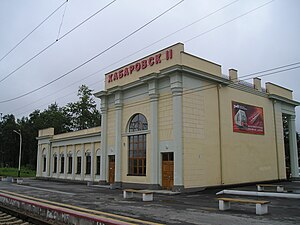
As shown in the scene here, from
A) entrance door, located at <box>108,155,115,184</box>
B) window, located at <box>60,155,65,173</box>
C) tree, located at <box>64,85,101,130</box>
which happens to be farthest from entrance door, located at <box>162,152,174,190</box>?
tree, located at <box>64,85,101,130</box>

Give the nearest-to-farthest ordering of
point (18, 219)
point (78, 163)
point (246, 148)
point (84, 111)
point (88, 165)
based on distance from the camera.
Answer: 1. point (18, 219)
2. point (246, 148)
3. point (88, 165)
4. point (78, 163)
5. point (84, 111)

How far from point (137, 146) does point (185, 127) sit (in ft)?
17.5

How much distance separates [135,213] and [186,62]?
13.5 meters

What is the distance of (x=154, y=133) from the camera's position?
76.1ft

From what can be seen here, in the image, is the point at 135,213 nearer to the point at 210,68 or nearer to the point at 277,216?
the point at 277,216

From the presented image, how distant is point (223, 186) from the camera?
922 inches

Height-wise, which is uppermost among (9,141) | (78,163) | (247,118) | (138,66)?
(138,66)

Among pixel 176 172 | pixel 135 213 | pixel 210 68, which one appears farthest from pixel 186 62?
pixel 135 213

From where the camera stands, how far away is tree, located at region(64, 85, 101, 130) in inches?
2409

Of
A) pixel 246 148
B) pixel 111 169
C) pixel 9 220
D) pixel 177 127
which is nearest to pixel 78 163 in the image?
pixel 111 169

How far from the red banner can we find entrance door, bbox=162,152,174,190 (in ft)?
22.1

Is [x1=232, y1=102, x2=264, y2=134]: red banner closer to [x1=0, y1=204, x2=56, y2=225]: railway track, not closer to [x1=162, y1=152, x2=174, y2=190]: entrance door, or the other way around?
[x1=162, y1=152, x2=174, y2=190]: entrance door

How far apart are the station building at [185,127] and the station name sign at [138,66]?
79mm

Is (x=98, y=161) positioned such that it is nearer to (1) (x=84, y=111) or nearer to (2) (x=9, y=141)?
(1) (x=84, y=111)
